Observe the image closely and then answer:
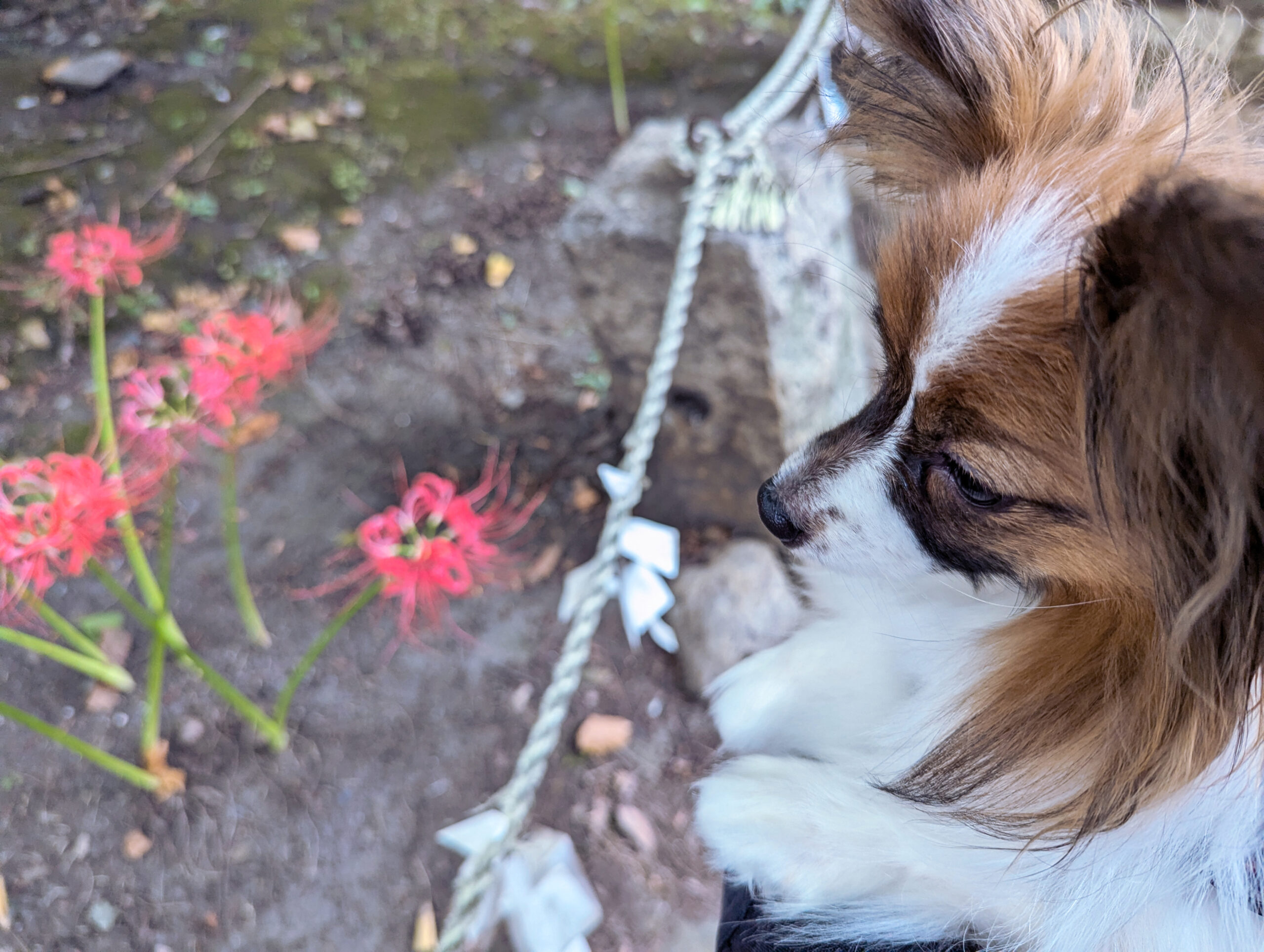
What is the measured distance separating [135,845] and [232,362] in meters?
1.34

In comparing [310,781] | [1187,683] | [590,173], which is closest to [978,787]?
[1187,683]

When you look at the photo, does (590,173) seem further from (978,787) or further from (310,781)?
(978,787)

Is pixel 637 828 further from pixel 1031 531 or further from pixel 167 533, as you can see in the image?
pixel 1031 531

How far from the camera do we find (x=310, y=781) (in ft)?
7.34

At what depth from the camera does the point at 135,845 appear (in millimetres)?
2066

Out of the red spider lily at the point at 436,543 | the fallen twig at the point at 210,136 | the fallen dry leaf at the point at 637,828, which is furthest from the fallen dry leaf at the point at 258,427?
the fallen dry leaf at the point at 637,828

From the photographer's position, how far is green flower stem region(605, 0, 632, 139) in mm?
3900

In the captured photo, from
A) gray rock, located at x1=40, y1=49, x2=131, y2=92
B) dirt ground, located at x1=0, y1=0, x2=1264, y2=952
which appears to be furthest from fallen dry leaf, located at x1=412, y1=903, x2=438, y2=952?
gray rock, located at x1=40, y1=49, x2=131, y2=92

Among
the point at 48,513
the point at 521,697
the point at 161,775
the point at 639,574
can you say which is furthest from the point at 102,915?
the point at 639,574

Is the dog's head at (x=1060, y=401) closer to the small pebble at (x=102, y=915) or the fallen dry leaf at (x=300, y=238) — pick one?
the small pebble at (x=102, y=915)

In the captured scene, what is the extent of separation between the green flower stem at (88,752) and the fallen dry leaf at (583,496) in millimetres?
1515

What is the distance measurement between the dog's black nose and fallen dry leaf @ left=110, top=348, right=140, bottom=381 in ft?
8.28

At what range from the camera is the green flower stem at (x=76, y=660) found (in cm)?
177

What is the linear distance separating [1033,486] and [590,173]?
11.1ft
